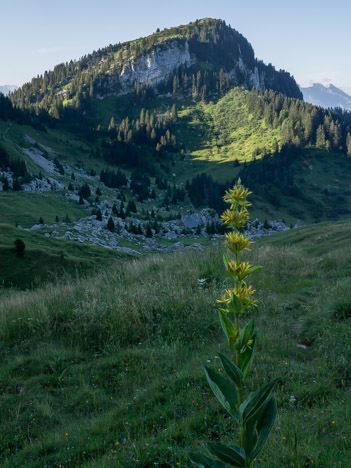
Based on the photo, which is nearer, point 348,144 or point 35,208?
point 35,208

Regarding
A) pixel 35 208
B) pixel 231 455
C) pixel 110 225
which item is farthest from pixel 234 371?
pixel 35 208

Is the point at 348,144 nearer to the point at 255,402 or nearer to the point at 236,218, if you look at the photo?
the point at 236,218

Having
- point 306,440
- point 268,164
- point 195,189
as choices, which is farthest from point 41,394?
point 268,164

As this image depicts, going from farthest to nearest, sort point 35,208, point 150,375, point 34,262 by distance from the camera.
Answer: point 35,208, point 34,262, point 150,375

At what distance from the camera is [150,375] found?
5.29m

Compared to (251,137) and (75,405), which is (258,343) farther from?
(251,137)

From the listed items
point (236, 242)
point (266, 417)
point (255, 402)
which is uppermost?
point (236, 242)

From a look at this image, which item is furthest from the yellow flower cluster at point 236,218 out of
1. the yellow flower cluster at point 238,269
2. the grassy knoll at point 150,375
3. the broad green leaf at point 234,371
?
the grassy knoll at point 150,375

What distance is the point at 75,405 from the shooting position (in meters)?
4.83

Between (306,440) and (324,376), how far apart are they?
1.71m

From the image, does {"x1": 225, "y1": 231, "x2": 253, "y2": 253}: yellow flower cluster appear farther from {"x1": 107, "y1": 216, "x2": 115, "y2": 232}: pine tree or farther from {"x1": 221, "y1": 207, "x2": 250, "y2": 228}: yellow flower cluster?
→ {"x1": 107, "y1": 216, "x2": 115, "y2": 232}: pine tree

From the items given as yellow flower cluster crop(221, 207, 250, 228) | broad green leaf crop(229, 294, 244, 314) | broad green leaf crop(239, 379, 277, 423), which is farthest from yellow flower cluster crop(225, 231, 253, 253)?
broad green leaf crop(239, 379, 277, 423)

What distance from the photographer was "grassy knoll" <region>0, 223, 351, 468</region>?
351 cm

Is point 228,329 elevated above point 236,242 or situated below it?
below
